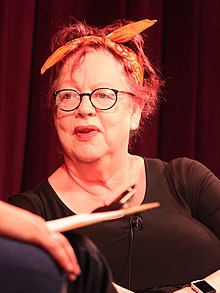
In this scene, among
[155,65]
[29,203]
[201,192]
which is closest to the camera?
[29,203]

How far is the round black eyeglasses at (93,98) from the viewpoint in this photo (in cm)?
122

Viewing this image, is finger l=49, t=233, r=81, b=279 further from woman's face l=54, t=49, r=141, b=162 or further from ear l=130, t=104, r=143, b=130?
ear l=130, t=104, r=143, b=130

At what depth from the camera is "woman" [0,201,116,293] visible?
1.63 ft

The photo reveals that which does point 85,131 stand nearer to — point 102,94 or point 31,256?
point 102,94

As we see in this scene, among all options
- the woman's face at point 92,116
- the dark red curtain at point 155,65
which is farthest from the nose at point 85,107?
the dark red curtain at point 155,65

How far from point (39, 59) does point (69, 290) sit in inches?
54.5

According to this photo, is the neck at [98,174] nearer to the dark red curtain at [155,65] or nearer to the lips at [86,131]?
the lips at [86,131]

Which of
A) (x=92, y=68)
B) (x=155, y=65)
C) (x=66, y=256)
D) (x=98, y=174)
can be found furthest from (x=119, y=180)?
(x=155, y=65)

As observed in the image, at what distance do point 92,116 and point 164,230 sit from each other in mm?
329

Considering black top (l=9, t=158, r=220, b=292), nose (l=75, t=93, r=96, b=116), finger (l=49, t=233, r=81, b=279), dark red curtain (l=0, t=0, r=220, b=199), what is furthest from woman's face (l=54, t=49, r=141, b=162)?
finger (l=49, t=233, r=81, b=279)

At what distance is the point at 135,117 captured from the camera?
1.33 metres

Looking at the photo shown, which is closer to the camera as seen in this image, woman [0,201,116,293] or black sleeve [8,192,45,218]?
woman [0,201,116,293]

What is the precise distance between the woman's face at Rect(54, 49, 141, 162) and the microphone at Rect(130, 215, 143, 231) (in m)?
0.17

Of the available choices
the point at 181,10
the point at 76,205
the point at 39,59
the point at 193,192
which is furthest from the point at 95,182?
the point at 181,10
